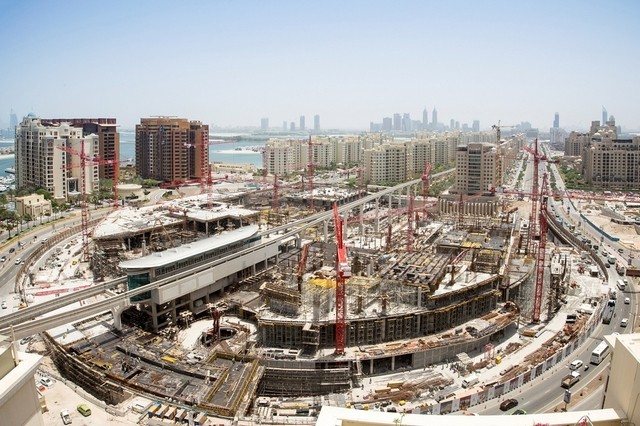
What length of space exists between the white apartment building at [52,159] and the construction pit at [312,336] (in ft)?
41.2

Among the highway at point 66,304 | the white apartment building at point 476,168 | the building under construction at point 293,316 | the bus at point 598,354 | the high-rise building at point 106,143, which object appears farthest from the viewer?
the high-rise building at point 106,143

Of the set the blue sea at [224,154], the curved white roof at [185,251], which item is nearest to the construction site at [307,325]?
the curved white roof at [185,251]

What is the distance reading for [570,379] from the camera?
33.4ft

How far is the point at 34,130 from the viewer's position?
90.4 ft

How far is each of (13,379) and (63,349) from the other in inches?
405

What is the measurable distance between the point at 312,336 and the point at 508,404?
436 centimetres

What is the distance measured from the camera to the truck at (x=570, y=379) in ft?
32.8

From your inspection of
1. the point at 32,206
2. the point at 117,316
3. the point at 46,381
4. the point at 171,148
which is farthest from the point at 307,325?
the point at 171,148

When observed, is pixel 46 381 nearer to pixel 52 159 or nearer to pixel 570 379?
pixel 570 379

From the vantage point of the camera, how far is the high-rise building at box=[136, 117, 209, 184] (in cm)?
3469

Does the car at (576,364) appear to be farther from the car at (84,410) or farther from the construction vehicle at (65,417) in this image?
the construction vehicle at (65,417)

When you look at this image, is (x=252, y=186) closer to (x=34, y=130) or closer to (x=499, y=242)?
(x=34, y=130)

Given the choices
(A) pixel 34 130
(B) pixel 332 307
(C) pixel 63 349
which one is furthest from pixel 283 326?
(A) pixel 34 130

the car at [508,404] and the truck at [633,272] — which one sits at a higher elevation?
the truck at [633,272]
